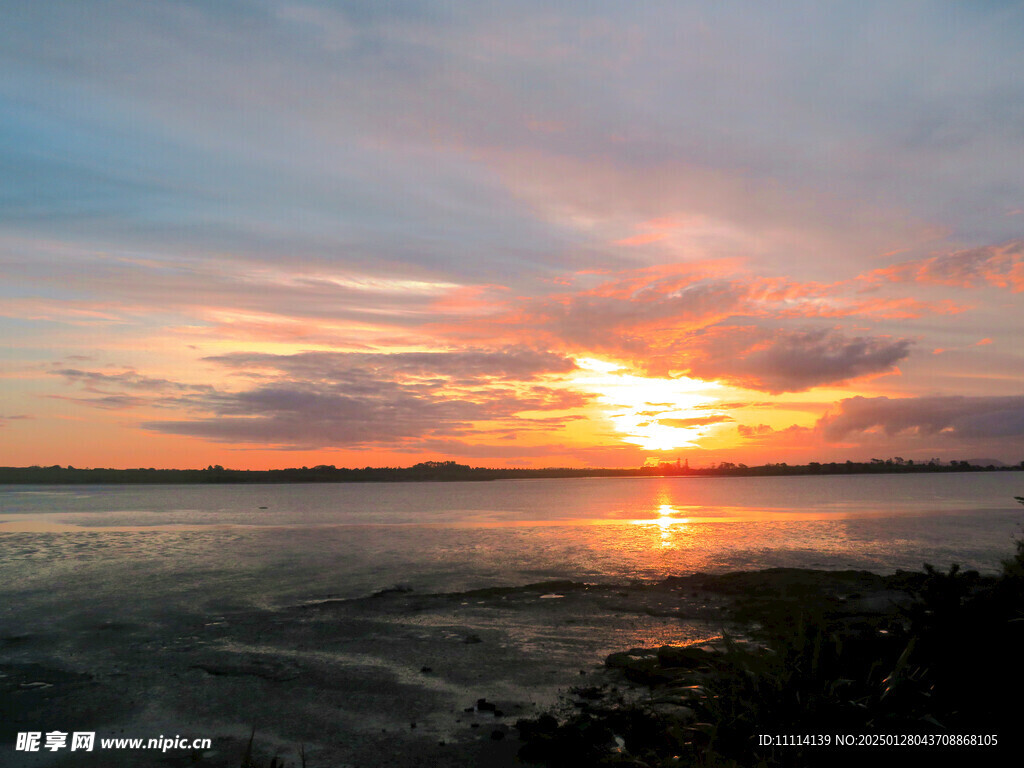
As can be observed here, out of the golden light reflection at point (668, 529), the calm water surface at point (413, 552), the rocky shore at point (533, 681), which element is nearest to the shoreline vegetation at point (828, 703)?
the rocky shore at point (533, 681)

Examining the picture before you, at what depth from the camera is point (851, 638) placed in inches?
448

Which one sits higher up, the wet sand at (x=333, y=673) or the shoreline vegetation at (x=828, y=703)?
the shoreline vegetation at (x=828, y=703)

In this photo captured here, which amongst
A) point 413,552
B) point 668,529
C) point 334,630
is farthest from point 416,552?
point 668,529

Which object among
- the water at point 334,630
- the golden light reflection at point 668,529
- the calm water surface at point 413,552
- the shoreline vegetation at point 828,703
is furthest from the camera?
the golden light reflection at point 668,529

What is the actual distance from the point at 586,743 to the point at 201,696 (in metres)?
7.70

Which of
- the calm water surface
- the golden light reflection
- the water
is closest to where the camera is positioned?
the water

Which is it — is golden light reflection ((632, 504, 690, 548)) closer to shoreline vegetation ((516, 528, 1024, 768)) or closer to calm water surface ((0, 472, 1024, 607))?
calm water surface ((0, 472, 1024, 607))

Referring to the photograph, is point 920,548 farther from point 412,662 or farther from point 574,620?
point 412,662

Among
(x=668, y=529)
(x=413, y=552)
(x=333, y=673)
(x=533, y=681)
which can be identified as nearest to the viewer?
(x=533, y=681)

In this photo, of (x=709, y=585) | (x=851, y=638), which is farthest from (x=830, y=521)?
(x=851, y=638)

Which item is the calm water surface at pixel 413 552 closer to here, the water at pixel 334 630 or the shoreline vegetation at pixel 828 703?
the water at pixel 334 630

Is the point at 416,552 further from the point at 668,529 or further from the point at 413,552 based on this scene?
the point at 668,529

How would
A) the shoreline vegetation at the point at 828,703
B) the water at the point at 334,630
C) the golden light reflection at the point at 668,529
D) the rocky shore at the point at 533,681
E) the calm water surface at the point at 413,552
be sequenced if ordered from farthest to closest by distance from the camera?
the golden light reflection at the point at 668,529 < the calm water surface at the point at 413,552 < the water at the point at 334,630 < the rocky shore at the point at 533,681 < the shoreline vegetation at the point at 828,703

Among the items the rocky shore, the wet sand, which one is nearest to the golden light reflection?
the wet sand
